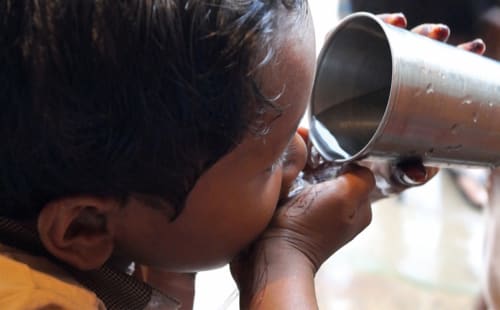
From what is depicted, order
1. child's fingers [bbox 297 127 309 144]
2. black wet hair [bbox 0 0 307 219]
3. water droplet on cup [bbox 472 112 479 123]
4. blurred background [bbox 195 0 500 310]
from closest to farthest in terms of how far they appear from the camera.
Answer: black wet hair [bbox 0 0 307 219]
water droplet on cup [bbox 472 112 479 123]
child's fingers [bbox 297 127 309 144]
blurred background [bbox 195 0 500 310]

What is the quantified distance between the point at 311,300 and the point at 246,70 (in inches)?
Result: 7.6

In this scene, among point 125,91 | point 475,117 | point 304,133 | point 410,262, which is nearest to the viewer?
point 125,91

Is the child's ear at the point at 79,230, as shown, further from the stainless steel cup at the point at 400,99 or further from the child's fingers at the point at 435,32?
the child's fingers at the point at 435,32

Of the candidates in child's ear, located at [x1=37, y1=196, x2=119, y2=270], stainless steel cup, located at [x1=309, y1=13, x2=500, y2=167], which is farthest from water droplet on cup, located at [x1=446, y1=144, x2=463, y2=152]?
child's ear, located at [x1=37, y1=196, x2=119, y2=270]

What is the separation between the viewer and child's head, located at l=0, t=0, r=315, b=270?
387 mm

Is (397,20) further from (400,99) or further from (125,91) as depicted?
(125,91)

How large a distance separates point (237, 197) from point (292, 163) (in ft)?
0.29

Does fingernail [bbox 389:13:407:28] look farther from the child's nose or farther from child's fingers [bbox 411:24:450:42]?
the child's nose

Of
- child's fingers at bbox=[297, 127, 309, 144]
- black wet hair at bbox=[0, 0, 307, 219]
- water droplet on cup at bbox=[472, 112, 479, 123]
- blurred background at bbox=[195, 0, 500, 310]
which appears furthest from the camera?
blurred background at bbox=[195, 0, 500, 310]

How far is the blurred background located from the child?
872 mm

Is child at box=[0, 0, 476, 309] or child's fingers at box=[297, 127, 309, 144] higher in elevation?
child at box=[0, 0, 476, 309]

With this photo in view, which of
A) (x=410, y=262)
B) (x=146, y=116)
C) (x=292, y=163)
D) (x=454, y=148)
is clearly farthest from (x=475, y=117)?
(x=410, y=262)

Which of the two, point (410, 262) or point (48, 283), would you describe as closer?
point (48, 283)

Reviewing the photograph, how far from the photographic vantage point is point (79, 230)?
48 cm
